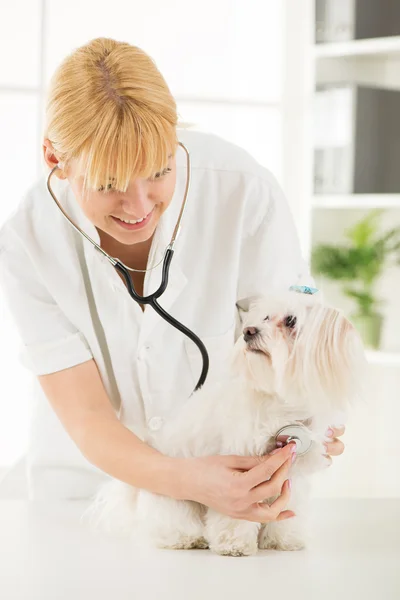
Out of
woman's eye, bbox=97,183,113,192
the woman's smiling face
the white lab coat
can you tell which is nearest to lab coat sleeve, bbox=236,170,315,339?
the white lab coat

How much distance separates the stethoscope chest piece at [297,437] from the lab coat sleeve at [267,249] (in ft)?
1.22

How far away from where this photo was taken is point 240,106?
3.18 m

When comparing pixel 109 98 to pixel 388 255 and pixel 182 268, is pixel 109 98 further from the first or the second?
pixel 388 255

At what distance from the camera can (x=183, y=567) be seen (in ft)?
3.94

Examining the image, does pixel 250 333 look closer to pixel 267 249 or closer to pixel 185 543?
pixel 267 249

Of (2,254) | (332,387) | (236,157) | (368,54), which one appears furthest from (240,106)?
(332,387)

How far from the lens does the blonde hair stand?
1.19 m

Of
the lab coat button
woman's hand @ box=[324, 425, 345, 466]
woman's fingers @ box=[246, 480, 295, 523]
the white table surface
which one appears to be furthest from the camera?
the lab coat button

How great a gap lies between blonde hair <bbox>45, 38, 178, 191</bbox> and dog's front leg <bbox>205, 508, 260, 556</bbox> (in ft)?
2.03

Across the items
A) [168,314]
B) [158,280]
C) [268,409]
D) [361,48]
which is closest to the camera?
[268,409]

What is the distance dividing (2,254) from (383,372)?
1.99 meters

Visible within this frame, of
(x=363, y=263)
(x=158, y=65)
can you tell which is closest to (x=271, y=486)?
(x=363, y=263)

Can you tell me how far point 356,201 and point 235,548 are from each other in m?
2.03

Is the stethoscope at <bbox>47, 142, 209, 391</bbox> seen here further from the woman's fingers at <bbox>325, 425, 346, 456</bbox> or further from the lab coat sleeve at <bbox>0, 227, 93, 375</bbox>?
the woman's fingers at <bbox>325, 425, 346, 456</bbox>
